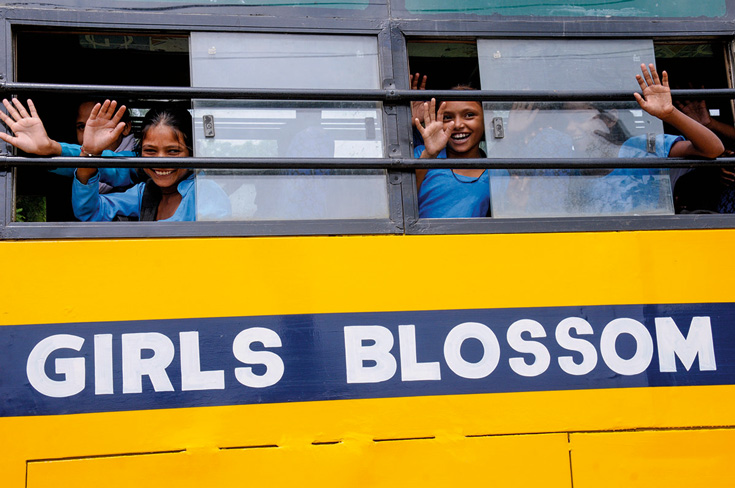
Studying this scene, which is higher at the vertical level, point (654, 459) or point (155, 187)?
point (155, 187)

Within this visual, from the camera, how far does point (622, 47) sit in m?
2.13

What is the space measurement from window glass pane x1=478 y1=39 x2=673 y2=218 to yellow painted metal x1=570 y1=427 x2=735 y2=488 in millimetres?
718

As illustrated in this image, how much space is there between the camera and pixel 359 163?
1.91m

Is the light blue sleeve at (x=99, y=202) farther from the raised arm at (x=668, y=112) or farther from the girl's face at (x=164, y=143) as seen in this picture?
the raised arm at (x=668, y=112)

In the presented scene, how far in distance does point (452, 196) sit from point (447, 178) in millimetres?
72

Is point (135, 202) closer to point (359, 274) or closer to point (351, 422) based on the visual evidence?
point (359, 274)

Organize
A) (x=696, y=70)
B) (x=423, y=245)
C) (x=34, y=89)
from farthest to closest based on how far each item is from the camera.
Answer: (x=696, y=70) < (x=423, y=245) < (x=34, y=89)

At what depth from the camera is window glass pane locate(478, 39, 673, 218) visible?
2033mm

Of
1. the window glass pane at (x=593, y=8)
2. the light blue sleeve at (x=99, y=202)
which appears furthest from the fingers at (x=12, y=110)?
the window glass pane at (x=593, y=8)

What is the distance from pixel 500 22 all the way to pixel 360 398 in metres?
1.32

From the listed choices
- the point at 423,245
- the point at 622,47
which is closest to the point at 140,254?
the point at 423,245

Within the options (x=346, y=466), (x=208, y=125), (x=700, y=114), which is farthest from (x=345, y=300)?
(x=700, y=114)

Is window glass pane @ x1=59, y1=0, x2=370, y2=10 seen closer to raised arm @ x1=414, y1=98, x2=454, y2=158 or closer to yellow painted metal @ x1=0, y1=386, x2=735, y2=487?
raised arm @ x1=414, y1=98, x2=454, y2=158

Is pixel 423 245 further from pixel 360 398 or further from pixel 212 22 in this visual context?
pixel 212 22
